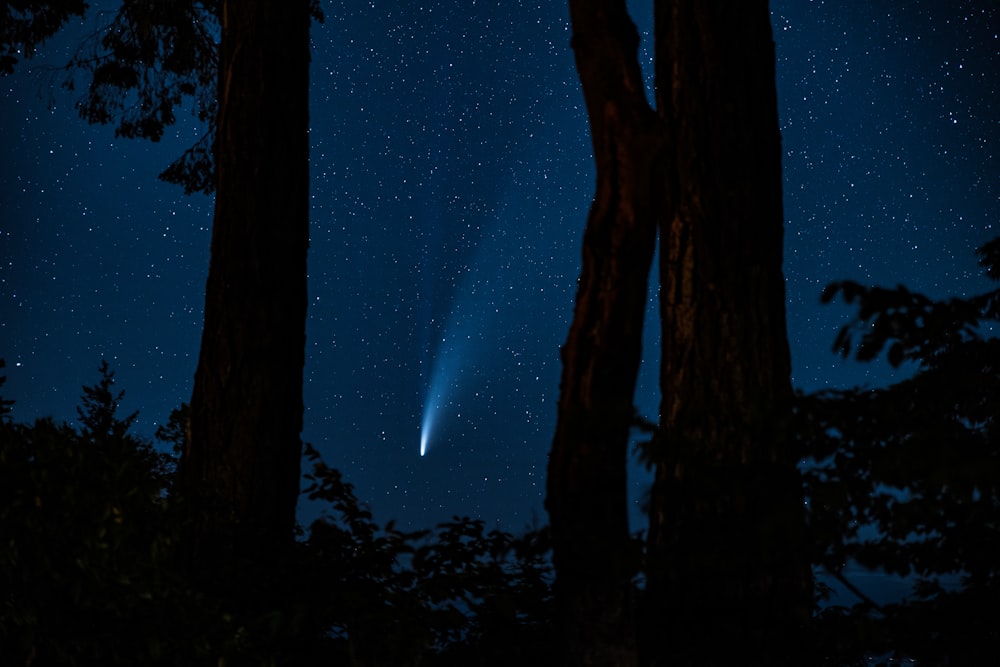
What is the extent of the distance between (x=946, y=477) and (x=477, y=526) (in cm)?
385

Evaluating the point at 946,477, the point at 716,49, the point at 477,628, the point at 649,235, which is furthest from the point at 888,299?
the point at 477,628

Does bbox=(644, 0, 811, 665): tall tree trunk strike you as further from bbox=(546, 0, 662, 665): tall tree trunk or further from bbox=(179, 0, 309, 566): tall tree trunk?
bbox=(179, 0, 309, 566): tall tree trunk

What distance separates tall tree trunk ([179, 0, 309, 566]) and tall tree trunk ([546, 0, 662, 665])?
9.11 feet

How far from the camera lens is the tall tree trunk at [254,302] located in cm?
682

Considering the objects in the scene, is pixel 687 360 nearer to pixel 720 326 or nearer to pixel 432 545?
pixel 720 326

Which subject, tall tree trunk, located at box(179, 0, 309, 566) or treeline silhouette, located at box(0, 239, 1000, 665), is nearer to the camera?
treeline silhouette, located at box(0, 239, 1000, 665)

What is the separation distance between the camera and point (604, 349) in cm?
484

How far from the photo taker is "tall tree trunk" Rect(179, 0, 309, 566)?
682cm

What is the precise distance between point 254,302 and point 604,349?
10.6 ft

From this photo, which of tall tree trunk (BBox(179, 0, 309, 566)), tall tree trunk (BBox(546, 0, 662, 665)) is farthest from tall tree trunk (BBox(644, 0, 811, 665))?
tall tree trunk (BBox(179, 0, 309, 566))

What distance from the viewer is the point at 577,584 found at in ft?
15.6

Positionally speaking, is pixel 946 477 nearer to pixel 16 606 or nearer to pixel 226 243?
pixel 16 606

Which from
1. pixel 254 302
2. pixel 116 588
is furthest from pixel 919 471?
pixel 254 302

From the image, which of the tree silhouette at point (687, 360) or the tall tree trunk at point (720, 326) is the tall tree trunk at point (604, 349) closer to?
the tree silhouette at point (687, 360)
